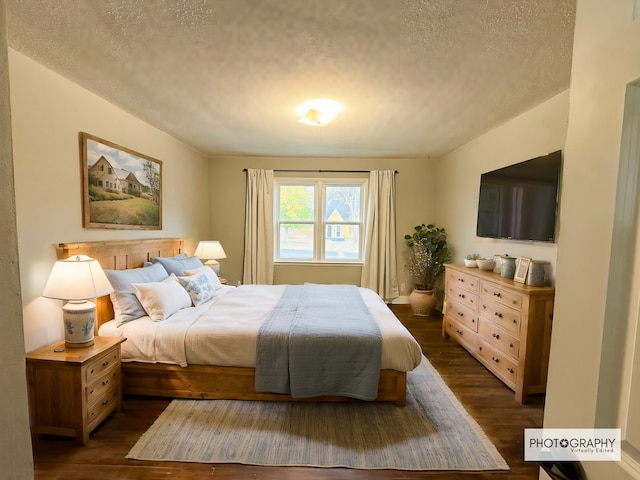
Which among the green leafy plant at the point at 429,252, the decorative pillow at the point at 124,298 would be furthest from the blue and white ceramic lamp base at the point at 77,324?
the green leafy plant at the point at 429,252

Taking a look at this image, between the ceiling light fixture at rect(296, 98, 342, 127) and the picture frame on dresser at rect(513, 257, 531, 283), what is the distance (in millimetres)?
2116

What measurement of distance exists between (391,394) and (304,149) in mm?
3272

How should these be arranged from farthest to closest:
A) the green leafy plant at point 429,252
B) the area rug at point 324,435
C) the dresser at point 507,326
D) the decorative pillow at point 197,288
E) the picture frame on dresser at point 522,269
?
the green leafy plant at point 429,252, the decorative pillow at point 197,288, the picture frame on dresser at point 522,269, the dresser at point 507,326, the area rug at point 324,435

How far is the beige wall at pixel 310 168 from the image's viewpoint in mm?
4691

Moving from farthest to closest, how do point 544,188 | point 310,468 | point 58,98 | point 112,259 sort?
point 112,259 → point 544,188 → point 58,98 → point 310,468

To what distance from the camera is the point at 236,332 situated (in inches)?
84.7

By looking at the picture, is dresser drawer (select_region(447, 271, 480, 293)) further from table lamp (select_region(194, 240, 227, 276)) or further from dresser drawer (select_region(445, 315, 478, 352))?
table lamp (select_region(194, 240, 227, 276))

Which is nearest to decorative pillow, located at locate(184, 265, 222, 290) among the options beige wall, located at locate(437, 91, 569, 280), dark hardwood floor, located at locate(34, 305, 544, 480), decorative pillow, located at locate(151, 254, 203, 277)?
decorative pillow, located at locate(151, 254, 203, 277)

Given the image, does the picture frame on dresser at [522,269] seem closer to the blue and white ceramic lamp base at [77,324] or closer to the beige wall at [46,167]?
the blue and white ceramic lamp base at [77,324]

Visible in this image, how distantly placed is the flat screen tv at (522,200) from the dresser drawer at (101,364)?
3394 millimetres

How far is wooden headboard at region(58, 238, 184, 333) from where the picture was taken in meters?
2.21

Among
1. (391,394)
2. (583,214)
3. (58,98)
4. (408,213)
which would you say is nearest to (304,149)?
(408,213)

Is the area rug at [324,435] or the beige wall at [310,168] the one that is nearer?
the area rug at [324,435]

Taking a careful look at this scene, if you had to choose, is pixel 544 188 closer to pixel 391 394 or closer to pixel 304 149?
pixel 391 394
